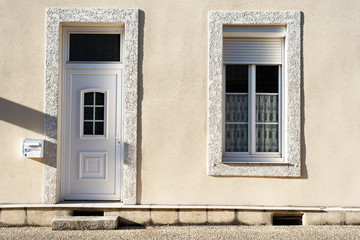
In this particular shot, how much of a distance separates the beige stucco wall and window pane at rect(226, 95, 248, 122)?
46 cm

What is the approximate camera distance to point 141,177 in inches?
195

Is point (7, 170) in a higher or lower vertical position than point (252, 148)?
lower

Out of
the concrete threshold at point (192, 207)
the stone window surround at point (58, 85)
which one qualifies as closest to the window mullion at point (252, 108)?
the concrete threshold at point (192, 207)

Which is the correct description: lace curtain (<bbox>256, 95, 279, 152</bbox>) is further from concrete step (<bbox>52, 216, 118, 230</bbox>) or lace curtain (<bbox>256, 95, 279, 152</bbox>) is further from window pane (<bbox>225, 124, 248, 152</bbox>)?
concrete step (<bbox>52, 216, 118, 230</bbox>)

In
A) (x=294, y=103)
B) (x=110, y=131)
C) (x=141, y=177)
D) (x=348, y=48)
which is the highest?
(x=348, y=48)

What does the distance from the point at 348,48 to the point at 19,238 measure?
5258 millimetres

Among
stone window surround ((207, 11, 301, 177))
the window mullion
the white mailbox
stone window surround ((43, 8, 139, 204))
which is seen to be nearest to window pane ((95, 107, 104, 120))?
stone window surround ((43, 8, 139, 204))

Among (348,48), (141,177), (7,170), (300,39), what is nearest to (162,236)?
(141,177)

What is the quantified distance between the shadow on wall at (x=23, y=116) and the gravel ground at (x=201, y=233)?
4.71 ft

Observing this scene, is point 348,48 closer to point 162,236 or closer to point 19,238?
point 162,236

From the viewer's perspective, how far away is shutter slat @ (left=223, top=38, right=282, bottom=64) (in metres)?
5.11

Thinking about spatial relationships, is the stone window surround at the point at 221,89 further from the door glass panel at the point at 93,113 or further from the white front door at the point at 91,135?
the door glass panel at the point at 93,113

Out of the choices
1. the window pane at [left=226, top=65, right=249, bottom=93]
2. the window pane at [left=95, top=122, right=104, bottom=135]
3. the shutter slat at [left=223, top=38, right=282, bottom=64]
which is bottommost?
the window pane at [left=95, top=122, right=104, bottom=135]

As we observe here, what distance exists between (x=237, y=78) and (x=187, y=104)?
0.91 meters
